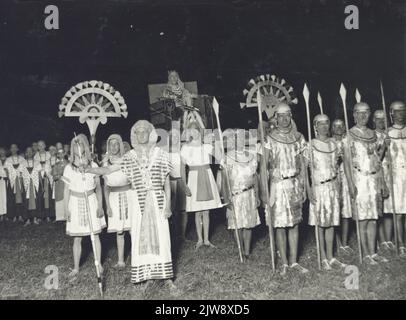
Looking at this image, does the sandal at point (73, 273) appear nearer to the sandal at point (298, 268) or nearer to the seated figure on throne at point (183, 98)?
the sandal at point (298, 268)

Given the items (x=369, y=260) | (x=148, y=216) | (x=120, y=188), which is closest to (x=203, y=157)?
(x=120, y=188)

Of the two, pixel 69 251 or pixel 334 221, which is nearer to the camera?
pixel 334 221

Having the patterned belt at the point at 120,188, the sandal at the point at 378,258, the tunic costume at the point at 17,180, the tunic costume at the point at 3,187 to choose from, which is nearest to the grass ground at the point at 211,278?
the sandal at the point at 378,258

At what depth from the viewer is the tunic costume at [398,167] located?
6996mm

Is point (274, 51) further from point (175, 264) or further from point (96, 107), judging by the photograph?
point (175, 264)

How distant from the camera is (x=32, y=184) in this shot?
10852mm

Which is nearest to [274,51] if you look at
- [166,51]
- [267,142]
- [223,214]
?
[166,51]

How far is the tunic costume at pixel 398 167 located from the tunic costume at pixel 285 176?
64.0 inches

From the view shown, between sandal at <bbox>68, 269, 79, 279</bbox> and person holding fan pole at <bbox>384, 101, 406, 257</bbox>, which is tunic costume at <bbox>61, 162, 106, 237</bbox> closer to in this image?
sandal at <bbox>68, 269, 79, 279</bbox>

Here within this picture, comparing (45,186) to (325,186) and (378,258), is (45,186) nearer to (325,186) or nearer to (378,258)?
(325,186)

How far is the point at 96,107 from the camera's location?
699 cm

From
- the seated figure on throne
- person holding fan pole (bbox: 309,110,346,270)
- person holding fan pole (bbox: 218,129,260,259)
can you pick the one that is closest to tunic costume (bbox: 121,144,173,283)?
person holding fan pole (bbox: 218,129,260,259)

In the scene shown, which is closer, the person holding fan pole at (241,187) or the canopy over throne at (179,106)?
the person holding fan pole at (241,187)

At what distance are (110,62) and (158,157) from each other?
6009mm
